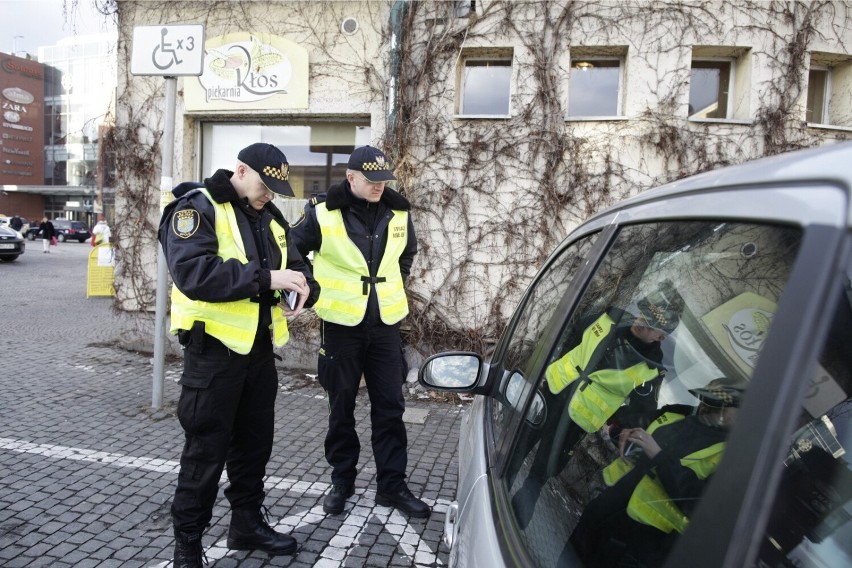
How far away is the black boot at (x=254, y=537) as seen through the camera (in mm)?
2967

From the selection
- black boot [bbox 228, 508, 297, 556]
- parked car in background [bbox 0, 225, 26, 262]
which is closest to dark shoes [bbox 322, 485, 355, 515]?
black boot [bbox 228, 508, 297, 556]

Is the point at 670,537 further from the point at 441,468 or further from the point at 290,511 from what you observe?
the point at 441,468

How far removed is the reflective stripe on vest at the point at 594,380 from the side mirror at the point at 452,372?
69cm

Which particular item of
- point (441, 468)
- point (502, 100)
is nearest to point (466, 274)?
point (502, 100)

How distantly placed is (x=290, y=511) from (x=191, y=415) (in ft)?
3.97

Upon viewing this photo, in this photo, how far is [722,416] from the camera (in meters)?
0.85

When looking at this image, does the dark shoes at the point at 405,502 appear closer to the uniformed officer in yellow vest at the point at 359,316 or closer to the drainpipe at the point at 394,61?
the uniformed officer in yellow vest at the point at 359,316

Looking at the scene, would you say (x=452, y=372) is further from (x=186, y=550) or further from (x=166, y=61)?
(x=166, y=61)

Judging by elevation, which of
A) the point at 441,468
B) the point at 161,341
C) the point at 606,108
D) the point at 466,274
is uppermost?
the point at 606,108

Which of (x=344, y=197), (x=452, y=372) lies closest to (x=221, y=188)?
(x=344, y=197)

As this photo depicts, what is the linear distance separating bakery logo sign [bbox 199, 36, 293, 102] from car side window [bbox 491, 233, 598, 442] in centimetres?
572

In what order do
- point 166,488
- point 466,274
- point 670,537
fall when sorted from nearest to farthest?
point 670,537
point 166,488
point 466,274

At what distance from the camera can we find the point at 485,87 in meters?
6.89

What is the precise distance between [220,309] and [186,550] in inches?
43.6
